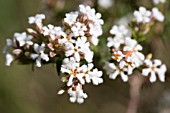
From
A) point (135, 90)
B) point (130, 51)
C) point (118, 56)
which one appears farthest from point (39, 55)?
point (135, 90)

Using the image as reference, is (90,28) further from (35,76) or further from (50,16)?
(35,76)

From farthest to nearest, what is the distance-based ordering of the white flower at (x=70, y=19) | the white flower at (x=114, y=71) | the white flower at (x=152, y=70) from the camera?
1. the white flower at (x=152, y=70)
2. the white flower at (x=114, y=71)
3. the white flower at (x=70, y=19)

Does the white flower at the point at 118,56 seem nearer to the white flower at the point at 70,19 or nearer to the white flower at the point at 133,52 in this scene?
the white flower at the point at 133,52

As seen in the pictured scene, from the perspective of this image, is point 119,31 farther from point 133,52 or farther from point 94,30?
point 94,30

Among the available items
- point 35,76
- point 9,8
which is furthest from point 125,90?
point 9,8

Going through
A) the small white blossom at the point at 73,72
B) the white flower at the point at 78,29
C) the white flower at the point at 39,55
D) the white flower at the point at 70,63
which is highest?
the white flower at the point at 78,29

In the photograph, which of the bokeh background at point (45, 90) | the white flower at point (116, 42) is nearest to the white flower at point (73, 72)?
the white flower at point (116, 42)

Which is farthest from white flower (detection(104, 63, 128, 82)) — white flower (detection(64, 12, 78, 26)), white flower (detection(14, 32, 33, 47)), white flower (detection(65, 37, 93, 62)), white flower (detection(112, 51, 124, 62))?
white flower (detection(14, 32, 33, 47))
